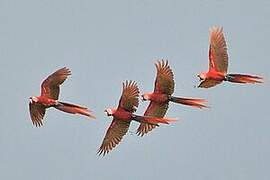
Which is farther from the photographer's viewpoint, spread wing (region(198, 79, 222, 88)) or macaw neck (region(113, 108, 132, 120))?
spread wing (region(198, 79, 222, 88))

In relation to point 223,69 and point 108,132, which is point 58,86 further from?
point 223,69

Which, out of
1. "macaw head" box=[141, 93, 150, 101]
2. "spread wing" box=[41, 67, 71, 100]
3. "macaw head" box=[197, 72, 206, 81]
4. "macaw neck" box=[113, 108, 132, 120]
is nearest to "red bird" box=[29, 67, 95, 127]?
"spread wing" box=[41, 67, 71, 100]

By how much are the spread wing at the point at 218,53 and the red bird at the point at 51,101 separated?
4.24 m

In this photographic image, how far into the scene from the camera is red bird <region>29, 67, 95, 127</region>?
25328mm

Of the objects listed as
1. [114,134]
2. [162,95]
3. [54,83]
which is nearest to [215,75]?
[162,95]

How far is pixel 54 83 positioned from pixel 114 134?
2446 mm

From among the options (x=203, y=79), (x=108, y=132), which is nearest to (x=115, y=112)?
(x=108, y=132)

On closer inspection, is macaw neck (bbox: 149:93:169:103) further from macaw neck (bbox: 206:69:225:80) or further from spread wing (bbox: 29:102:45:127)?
spread wing (bbox: 29:102:45:127)

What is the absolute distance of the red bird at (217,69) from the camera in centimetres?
2577

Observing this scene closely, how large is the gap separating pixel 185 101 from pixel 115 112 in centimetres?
218

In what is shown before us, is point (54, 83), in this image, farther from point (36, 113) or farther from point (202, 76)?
point (202, 76)

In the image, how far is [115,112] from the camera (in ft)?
84.5

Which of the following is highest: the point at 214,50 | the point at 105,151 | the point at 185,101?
the point at 214,50

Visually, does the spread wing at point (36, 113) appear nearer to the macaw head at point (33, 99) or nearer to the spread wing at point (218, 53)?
the macaw head at point (33, 99)
